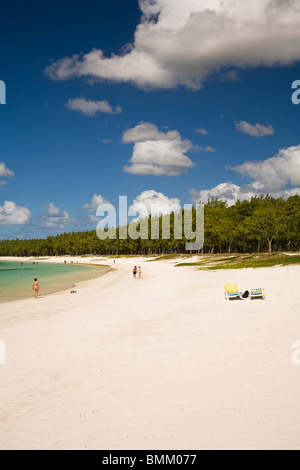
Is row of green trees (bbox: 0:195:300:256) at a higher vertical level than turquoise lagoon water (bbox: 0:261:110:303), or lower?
higher

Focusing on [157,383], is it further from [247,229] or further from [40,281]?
[247,229]

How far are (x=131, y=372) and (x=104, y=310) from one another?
33.5 feet

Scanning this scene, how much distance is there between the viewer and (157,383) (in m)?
7.68

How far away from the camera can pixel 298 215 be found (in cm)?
8244

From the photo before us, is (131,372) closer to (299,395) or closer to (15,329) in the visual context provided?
(299,395)

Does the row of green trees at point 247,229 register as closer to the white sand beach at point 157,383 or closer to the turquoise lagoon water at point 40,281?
the turquoise lagoon water at point 40,281

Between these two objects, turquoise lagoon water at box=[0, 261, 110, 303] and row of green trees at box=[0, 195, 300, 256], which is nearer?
turquoise lagoon water at box=[0, 261, 110, 303]

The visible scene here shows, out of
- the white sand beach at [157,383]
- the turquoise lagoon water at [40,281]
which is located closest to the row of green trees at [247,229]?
the turquoise lagoon water at [40,281]

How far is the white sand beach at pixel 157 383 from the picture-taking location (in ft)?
18.6

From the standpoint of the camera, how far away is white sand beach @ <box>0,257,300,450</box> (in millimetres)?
5660

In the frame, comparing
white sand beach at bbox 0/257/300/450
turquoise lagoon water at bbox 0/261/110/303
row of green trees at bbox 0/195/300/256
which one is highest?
row of green trees at bbox 0/195/300/256

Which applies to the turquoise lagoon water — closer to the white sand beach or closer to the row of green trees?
the white sand beach

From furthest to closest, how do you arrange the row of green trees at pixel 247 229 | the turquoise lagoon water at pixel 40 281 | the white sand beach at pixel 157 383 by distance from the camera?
the row of green trees at pixel 247 229 → the turquoise lagoon water at pixel 40 281 → the white sand beach at pixel 157 383

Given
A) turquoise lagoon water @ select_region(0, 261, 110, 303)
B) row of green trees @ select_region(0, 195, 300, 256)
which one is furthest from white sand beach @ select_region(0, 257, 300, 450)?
row of green trees @ select_region(0, 195, 300, 256)
